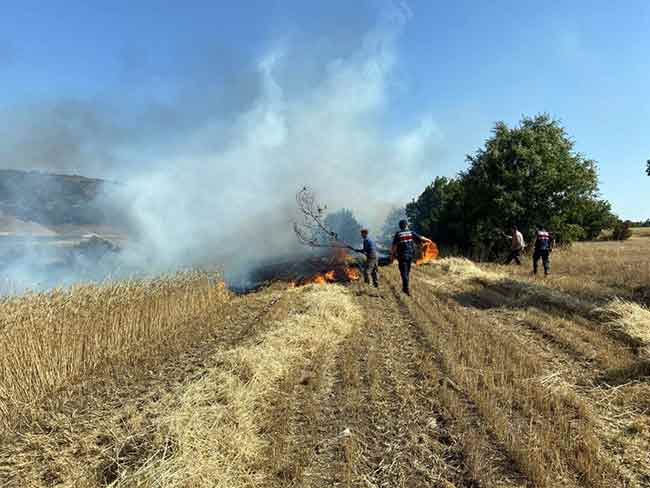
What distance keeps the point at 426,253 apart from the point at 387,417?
18.2 metres

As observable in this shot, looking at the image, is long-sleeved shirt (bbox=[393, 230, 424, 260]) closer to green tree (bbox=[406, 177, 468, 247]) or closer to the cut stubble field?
the cut stubble field

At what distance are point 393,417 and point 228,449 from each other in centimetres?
184

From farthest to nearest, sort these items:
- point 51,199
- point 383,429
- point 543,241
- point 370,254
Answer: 1. point 51,199
2. point 543,241
3. point 370,254
4. point 383,429

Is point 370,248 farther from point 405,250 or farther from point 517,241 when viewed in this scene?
point 517,241

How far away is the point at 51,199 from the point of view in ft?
64.6

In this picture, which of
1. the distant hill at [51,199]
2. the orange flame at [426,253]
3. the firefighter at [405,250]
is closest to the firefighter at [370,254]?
the firefighter at [405,250]

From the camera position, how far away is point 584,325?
321 inches

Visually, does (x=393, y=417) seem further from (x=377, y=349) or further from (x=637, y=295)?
(x=637, y=295)

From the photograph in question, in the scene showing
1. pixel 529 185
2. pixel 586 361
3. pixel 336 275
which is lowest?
pixel 586 361

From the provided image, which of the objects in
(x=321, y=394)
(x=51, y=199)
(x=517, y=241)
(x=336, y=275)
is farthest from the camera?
(x=51, y=199)

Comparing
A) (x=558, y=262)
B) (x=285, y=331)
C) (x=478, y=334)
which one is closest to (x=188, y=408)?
(x=285, y=331)

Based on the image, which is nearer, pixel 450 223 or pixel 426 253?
pixel 426 253

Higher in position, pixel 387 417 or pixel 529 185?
pixel 529 185

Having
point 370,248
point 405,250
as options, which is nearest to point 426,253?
point 370,248
